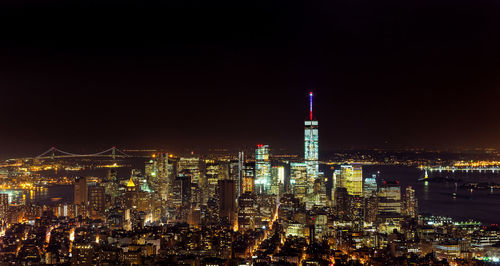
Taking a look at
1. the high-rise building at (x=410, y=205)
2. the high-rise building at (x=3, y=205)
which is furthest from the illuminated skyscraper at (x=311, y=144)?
the high-rise building at (x=3, y=205)

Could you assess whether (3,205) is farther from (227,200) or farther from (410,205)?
(410,205)

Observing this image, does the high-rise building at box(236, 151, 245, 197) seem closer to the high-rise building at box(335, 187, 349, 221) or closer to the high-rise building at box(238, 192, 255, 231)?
the high-rise building at box(238, 192, 255, 231)

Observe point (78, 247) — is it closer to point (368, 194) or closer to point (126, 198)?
point (126, 198)

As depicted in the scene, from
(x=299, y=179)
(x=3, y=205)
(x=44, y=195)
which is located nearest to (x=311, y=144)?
(x=299, y=179)

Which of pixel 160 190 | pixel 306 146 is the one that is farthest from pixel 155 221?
pixel 306 146

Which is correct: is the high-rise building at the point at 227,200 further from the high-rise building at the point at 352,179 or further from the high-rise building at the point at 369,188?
the high-rise building at the point at 352,179

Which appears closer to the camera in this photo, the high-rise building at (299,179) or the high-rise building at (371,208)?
the high-rise building at (371,208)
